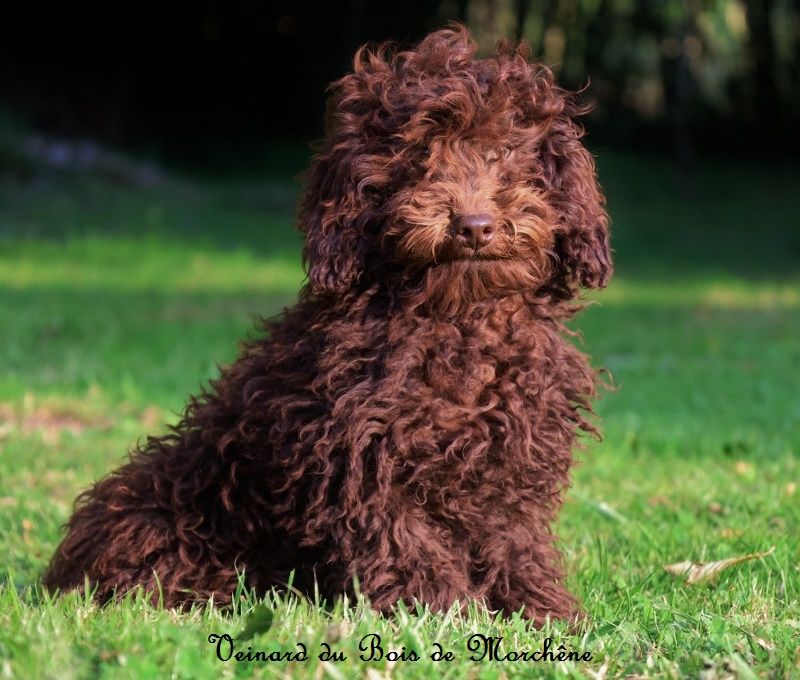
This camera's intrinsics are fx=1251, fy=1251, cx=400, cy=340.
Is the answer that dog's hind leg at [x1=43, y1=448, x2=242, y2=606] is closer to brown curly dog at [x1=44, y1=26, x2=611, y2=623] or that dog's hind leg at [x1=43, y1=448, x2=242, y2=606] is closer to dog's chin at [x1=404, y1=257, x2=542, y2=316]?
brown curly dog at [x1=44, y1=26, x2=611, y2=623]

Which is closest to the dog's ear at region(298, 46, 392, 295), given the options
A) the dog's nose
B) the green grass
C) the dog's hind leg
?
the dog's nose

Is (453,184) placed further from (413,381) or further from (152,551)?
(152,551)

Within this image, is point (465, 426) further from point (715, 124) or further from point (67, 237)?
point (715, 124)

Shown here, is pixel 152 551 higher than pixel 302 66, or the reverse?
pixel 302 66

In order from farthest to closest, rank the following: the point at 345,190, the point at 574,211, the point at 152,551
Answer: the point at 152,551
the point at 574,211
the point at 345,190

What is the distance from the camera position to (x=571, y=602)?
183 inches

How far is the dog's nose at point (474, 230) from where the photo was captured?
4172 millimetres

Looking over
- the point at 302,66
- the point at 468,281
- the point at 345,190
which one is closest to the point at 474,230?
the point at 468,281

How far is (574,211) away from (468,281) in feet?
1.88

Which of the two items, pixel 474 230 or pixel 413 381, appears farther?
pixel 413 381

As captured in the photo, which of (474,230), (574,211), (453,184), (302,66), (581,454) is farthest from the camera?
(302,66)

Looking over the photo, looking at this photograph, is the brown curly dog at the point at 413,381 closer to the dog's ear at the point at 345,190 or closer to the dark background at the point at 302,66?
the dog's ear at the point at 345,190

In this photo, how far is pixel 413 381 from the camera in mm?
4328

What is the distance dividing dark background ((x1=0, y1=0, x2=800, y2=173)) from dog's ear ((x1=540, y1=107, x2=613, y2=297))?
23.5 meters
